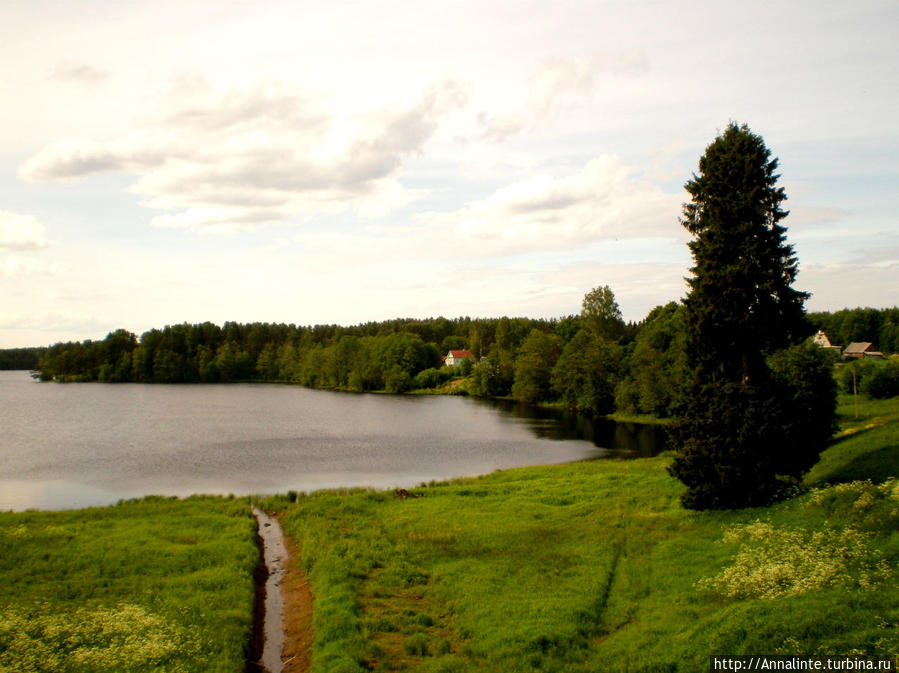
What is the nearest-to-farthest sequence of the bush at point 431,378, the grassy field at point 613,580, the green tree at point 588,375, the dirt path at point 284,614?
1. the grassy field at point 613,580
2. the dirt path at point 284,614
3. the green tree at point 588,375
4. the bush at point 431,378

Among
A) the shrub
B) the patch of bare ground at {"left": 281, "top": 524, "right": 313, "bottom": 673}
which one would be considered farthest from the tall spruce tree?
the patch of bare ground at {"left": 281, "top": 524, "right": 313, "bottom": 673}

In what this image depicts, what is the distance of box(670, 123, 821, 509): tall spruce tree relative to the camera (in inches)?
1009

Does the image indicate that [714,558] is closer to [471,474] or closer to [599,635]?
[599,635]

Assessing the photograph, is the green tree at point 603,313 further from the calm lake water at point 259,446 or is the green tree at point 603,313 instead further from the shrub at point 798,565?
the shrub at point 798,565

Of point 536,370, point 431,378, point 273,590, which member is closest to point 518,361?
point 536,370

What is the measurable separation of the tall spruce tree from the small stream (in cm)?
1721

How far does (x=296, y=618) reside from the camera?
20.1 m

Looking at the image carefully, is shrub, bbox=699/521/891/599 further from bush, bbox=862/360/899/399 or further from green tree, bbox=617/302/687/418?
bush, bbox=862/360/899/399

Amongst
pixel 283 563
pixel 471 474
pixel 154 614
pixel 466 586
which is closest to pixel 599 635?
pixel 466 586

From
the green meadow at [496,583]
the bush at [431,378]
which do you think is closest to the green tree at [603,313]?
the bush at [431,378]

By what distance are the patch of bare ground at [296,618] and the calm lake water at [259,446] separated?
19351 mm

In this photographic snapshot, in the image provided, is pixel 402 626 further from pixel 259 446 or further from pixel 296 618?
pixel 259 446

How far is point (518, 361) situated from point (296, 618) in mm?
103904

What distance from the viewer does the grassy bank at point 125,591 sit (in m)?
16.0
